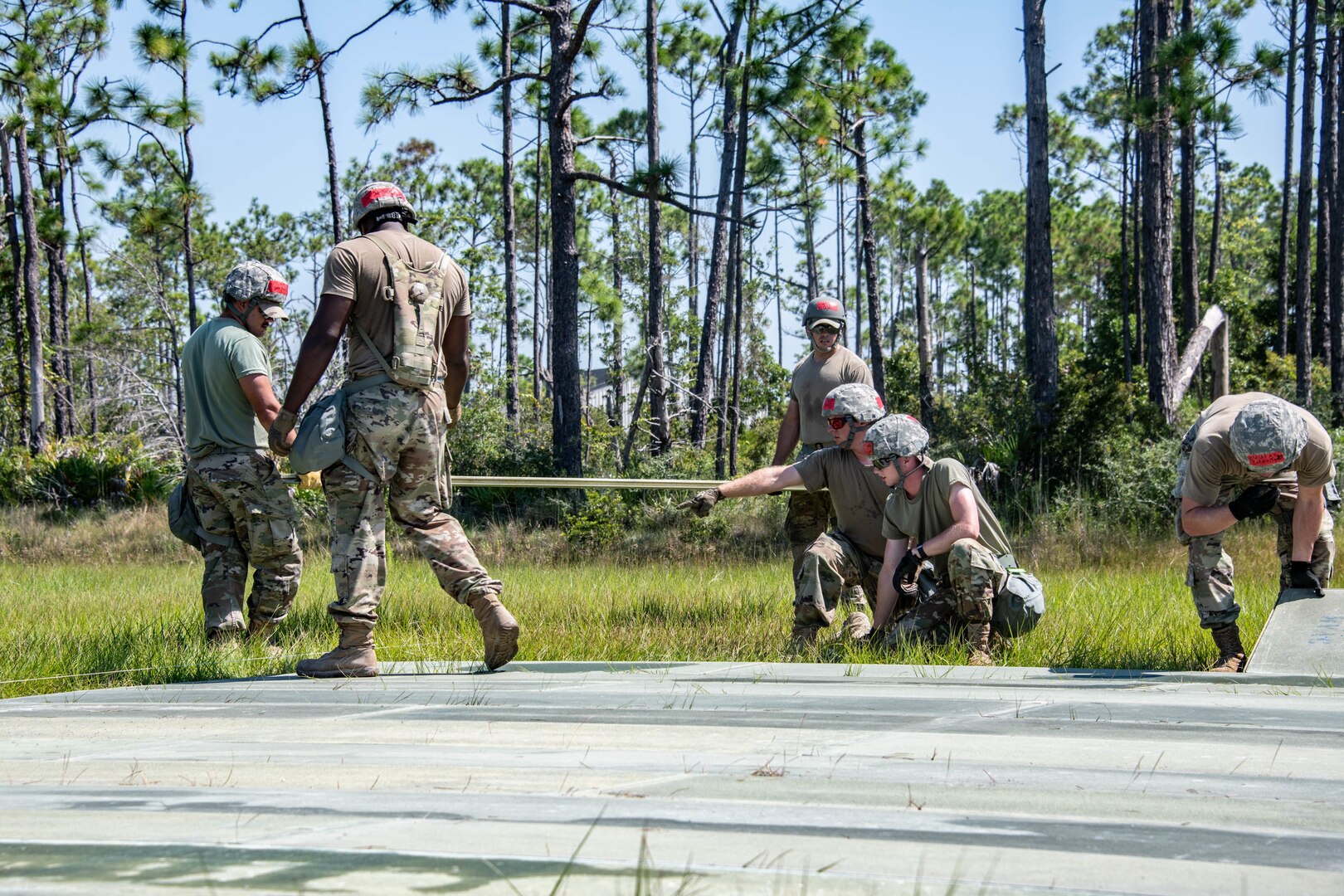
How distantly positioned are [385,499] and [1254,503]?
12.0 feet

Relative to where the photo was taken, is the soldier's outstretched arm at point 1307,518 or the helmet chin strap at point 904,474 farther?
the helmet chin strap at point 904,474

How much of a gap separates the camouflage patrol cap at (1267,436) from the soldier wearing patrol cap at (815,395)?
2487mm

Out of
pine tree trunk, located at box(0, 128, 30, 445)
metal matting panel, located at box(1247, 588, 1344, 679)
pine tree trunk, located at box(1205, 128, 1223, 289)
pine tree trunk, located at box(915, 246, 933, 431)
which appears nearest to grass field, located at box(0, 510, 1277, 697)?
metal matting panel, located at box(1247, 588, 1344, 679)

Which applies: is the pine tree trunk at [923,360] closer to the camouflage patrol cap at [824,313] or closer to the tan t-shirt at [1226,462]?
the camouflage patrol cap at [824,313]

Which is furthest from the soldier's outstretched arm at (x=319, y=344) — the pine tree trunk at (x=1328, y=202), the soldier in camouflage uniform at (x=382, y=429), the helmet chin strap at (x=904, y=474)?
the pine tree trunk at (x=1328, y=202)

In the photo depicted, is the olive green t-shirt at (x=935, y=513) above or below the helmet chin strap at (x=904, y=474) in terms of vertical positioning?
below

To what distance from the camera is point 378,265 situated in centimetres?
498

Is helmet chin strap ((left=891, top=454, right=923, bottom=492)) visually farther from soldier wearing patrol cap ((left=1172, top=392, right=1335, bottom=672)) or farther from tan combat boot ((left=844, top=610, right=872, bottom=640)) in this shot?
soldier wearing patrol cap ((left=1172, top=392, right=1335, bottom=672))

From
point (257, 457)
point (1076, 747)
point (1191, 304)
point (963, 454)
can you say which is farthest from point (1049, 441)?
point (1076, 747)

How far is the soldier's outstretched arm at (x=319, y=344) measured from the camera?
193 inches

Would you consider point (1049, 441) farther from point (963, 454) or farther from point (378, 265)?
point (378, 265)

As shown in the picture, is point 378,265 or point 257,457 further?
point 257,457

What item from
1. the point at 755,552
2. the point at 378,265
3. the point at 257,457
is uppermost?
the point at 378,265

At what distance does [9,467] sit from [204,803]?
17.5 metres
